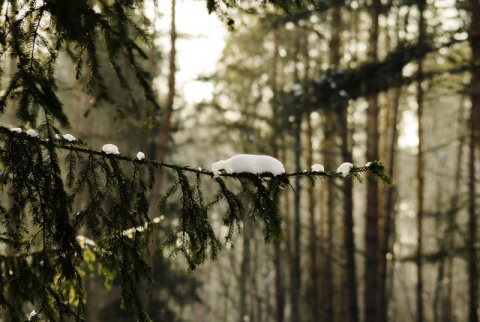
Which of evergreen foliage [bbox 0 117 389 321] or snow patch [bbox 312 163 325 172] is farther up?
snow patch [bbox 312 163 325 172]

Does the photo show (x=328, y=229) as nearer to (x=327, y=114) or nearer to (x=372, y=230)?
(x=372, y=230)

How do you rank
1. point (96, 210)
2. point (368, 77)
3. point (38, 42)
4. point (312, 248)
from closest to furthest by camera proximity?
1. point (38, 42)
2. point (96, 210)
3. point (368, 77)
4. point (312, 248)

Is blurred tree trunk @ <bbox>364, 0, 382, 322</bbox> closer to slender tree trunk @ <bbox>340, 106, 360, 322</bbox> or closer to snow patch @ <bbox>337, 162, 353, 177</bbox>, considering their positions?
slender tree trunk @ <bbox>340, 106, 360, 322</bbox>


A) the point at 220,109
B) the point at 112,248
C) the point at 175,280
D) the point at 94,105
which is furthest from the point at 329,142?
the point at 112,248

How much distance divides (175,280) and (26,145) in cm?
1206

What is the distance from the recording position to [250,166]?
2836mm

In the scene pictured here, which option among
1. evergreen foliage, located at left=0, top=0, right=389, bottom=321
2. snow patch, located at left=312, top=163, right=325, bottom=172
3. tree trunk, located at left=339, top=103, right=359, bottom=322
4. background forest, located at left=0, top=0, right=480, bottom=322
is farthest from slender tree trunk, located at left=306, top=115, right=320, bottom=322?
snow patch, located at left=312, top=163, right=325, bottom=172

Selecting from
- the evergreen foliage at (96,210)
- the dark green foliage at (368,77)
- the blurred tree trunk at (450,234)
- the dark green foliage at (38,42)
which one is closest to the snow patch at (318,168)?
the evergreen foliage at (96,210)

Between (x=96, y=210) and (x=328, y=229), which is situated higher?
(x=328, y=229)

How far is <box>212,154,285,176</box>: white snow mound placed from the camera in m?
2.83

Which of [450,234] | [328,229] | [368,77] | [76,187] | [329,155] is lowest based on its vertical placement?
[76,187]

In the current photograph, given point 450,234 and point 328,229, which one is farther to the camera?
point 450,234

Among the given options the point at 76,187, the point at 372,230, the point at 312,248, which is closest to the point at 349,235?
the point at 372,230

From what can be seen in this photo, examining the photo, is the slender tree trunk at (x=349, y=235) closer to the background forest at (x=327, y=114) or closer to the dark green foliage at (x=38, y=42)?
the background forest at (x=327, y=114)
